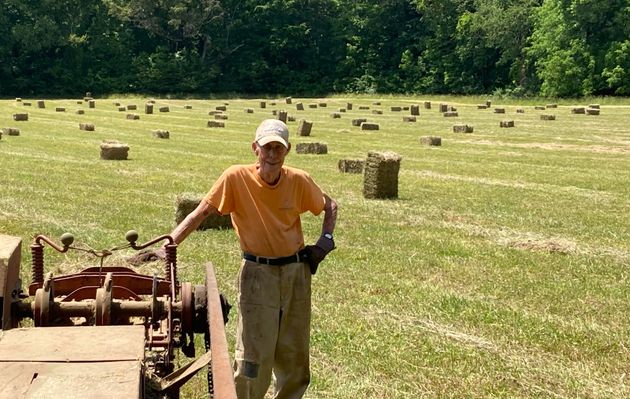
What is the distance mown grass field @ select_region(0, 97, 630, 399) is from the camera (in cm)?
695

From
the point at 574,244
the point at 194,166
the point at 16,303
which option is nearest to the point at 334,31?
the point at 194,166

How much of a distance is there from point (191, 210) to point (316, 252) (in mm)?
6466

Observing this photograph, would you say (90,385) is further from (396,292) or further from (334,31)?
(334,31)

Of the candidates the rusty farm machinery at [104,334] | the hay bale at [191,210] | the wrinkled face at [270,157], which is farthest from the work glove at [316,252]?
the hay bale at [191,210]

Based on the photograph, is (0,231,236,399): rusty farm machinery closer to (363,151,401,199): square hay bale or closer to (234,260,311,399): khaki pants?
(234,260,311,399): khaki pants

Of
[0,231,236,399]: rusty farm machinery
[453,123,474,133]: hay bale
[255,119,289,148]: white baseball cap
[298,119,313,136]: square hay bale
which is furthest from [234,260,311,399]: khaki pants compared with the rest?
[453,123,474,133]: hay bale

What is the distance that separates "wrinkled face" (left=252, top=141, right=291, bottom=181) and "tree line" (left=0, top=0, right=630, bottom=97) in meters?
64.2

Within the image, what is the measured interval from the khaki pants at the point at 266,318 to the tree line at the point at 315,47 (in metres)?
64.0

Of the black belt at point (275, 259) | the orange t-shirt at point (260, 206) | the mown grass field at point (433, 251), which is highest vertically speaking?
the orange t-shirt at point (260, 206)

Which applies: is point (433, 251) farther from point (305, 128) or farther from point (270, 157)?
point (305, 128)

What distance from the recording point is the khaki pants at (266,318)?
5.65 meters

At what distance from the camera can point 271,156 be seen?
5469 millimetres

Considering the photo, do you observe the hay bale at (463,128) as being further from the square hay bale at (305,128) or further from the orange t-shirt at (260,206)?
the orange t-shirt at (260,206)

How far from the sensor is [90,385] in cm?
312
